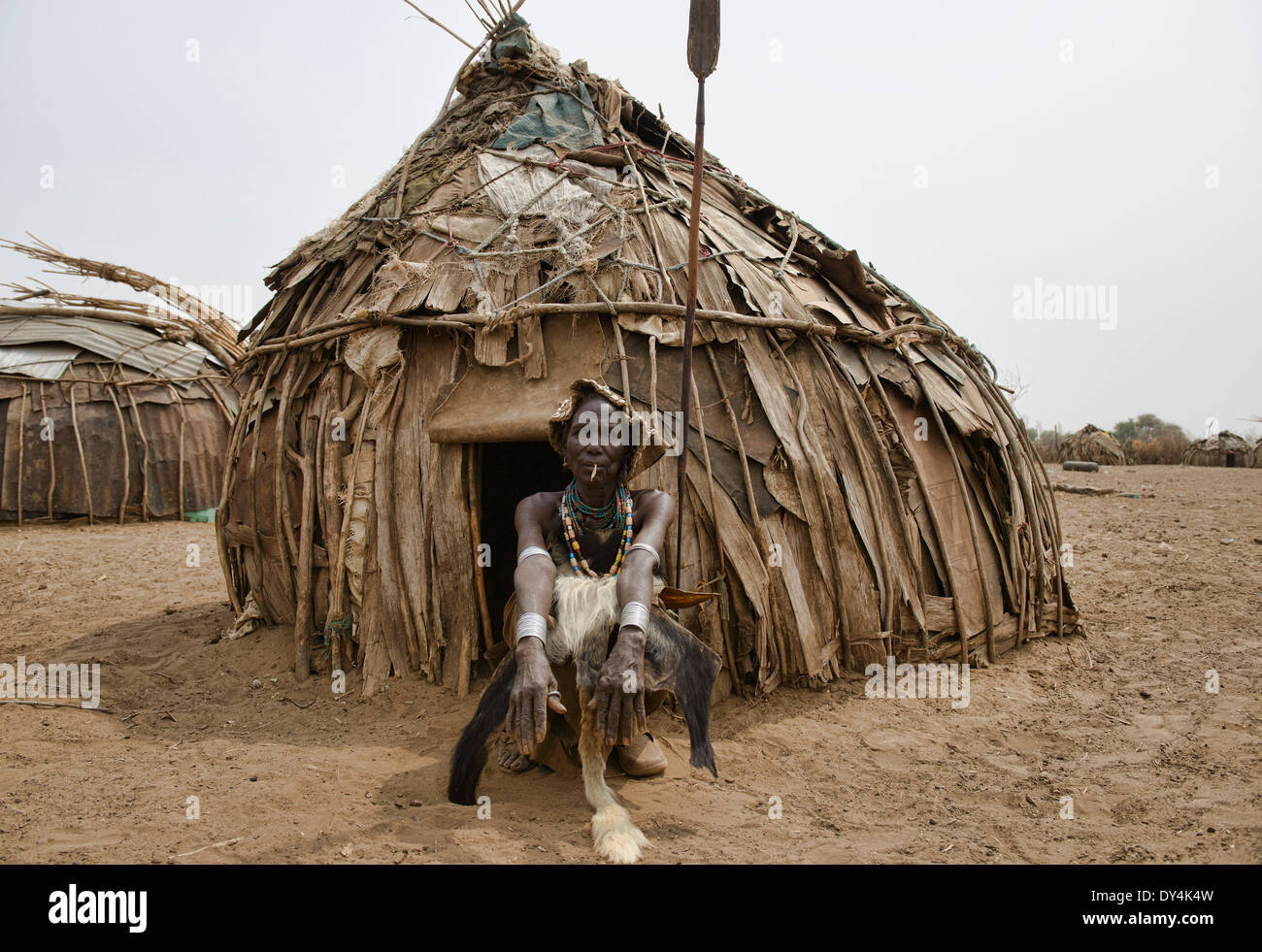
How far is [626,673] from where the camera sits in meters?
2.90

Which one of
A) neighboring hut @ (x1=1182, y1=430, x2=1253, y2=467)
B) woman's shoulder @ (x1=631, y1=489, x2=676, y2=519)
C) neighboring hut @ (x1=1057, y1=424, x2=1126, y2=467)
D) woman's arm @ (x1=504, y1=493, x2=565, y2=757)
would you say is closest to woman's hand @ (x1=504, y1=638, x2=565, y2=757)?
woman's arm @ (x1=504, y1=493, x2=565, y2=757)

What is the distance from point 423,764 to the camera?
3621 millimetres

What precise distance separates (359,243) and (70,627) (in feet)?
12.3

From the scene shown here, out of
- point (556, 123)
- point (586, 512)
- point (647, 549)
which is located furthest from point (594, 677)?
point (556, 123)

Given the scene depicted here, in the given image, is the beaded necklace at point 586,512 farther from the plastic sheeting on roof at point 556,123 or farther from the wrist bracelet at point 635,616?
the plastic sheeting on roof at point 556,123

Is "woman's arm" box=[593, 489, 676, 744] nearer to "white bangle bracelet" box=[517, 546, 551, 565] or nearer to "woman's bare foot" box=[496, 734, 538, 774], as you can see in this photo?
"white bangle bracelet" box=[517, 546, 551, 565]

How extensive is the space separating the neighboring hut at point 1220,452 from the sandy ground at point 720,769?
1918 centimetres

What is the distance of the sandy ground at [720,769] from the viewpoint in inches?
113

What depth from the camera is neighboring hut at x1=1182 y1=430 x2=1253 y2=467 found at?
2128cm

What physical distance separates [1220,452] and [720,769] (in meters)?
23.7

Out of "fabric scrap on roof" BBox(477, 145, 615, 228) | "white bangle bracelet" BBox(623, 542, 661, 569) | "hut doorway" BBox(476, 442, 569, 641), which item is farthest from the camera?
"hut doorway" BBox(476, 442, 569, 641)

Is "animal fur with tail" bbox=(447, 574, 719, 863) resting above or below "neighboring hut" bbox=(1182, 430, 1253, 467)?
below

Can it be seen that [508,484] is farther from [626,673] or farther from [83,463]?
[83,463]

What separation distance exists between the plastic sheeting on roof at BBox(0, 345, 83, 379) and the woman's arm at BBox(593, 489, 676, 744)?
12.0m
